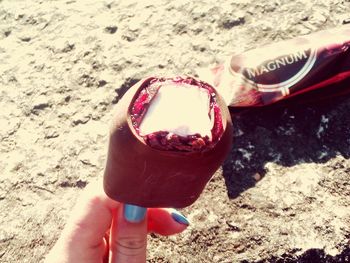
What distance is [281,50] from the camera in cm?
97

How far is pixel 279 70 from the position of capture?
95 cm

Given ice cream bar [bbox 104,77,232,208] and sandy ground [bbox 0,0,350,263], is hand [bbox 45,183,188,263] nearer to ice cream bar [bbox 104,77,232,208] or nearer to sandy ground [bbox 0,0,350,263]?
sandy ground [bbox 0,0,350,263]

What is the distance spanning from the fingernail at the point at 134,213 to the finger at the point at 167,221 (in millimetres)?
74

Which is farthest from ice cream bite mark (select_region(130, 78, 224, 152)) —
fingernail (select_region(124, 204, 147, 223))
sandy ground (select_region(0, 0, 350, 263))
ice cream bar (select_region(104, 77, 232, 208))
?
sandy ground (select_region(0, 0, 350, 263))

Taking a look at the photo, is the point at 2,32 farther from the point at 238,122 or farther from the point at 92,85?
the point at 238,122

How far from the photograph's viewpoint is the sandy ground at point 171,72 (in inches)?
33.9

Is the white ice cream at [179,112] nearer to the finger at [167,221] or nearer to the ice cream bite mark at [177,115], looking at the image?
the ice cream bite mark at [177,115]

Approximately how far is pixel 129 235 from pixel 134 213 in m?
0.04

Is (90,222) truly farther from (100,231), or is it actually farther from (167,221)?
(167,221)

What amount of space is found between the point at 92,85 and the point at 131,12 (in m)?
0.25

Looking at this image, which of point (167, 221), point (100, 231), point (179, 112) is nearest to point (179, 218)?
point (167, 221)

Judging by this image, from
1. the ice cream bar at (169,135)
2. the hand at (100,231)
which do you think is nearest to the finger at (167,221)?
the hand at (100,231)

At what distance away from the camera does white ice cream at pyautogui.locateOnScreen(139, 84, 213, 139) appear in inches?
20.2

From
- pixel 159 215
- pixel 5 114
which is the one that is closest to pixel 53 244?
pixel 159 215
